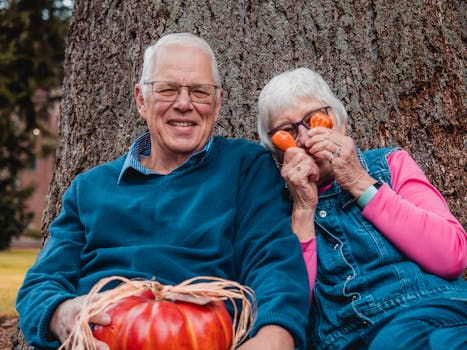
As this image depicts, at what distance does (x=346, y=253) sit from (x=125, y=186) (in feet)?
3.51

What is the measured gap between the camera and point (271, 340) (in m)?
2.37

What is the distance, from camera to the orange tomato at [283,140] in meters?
2.98

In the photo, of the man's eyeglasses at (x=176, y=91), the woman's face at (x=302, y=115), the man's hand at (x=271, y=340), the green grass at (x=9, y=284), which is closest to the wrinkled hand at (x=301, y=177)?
the woman's face at (x=302, y=115)

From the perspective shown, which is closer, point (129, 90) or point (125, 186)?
point (125, 186)

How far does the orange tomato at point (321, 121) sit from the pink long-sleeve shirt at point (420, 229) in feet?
1.33

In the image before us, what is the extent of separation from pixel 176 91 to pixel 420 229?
4.11ft

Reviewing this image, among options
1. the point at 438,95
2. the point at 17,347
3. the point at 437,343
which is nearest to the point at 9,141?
the point at 17,347

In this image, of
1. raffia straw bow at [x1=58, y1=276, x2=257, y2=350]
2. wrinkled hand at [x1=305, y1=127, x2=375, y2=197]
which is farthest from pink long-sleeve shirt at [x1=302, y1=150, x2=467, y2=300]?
raffia straw bow at [x1=58, y1=276, x2=257, y2=350]

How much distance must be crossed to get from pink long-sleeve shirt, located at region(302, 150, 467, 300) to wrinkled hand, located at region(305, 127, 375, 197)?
105 millimetres

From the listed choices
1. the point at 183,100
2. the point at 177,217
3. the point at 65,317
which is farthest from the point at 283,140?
the point at 65,317

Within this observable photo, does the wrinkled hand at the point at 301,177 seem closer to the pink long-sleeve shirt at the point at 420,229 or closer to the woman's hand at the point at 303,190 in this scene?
the woman's hand at the point at 303,190

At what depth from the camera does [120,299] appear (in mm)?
2260

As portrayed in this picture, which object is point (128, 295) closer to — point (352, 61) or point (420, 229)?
point (420, 229)

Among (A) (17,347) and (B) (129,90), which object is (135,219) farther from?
(A) (17,347)
